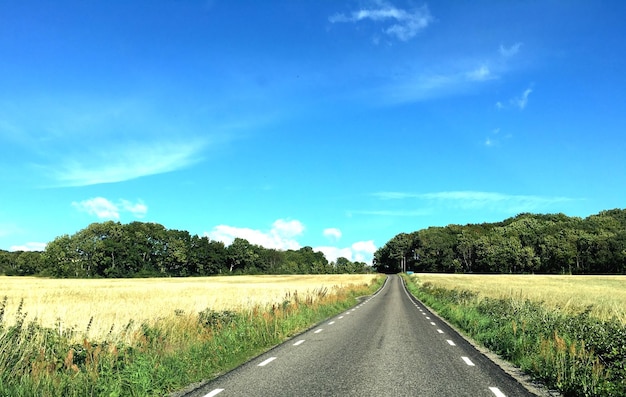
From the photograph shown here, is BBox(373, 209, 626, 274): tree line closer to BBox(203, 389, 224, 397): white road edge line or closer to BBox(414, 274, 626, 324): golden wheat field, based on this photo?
BBox(414, 274, 626, 324): golden wheat field

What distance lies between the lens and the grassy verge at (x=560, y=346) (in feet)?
23.8

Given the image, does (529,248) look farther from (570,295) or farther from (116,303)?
(116,303)

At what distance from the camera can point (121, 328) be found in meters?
10.7

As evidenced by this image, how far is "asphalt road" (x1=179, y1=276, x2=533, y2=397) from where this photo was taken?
23.4 ft

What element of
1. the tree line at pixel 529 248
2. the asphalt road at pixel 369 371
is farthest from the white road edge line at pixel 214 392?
the tree line at pixel 529 248

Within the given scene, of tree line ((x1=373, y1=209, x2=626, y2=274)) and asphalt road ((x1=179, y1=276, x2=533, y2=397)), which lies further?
tree line ((x1=373, y1=209, x2=626, y2=274))

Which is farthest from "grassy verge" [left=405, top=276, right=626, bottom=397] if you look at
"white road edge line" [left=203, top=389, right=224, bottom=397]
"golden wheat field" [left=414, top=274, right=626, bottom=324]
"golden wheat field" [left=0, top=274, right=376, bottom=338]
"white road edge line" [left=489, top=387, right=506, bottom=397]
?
"golden wheat field" [left=0, top=274, right=376, bottom=338]

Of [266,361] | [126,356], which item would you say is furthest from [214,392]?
[266,361]

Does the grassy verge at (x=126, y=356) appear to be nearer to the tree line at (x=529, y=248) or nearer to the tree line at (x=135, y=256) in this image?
the tree line at (x=135, y=256)

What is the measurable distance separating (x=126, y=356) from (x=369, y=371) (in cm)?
466

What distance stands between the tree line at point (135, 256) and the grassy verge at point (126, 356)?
10937cm

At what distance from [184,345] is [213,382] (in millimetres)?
3010

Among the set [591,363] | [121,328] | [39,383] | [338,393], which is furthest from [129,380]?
[591,363]

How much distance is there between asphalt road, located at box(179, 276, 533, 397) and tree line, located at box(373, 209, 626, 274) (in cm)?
12160
